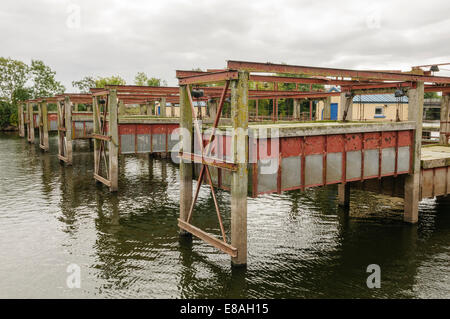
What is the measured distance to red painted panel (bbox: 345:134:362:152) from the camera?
13.0m

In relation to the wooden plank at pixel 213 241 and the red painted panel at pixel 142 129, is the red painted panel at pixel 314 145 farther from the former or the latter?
the red painted panel at pixel 142 129

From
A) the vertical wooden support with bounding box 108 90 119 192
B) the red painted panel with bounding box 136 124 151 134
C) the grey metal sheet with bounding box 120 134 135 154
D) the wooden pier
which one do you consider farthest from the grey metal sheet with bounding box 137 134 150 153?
the wooden pier

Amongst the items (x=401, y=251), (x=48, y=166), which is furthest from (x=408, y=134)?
(x=48, y=166)

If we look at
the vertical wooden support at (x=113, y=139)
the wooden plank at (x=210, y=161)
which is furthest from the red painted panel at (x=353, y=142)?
the vertical wooden support at (x=113, y=139)

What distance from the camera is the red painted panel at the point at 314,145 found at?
39.0ft

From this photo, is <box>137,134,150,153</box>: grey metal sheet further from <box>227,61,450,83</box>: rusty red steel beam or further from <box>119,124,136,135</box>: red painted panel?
<box>227,61,450,83</box>: rusty red steel beam

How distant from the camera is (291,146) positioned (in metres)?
11.5

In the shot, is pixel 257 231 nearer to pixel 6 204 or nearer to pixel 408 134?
pixel 408 134

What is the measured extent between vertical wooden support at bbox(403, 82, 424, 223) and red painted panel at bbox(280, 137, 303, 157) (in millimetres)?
5709

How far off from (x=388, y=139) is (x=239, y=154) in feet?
22.8

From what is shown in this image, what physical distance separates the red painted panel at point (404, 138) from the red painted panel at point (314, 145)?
399 cm

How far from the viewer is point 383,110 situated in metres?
44.6
